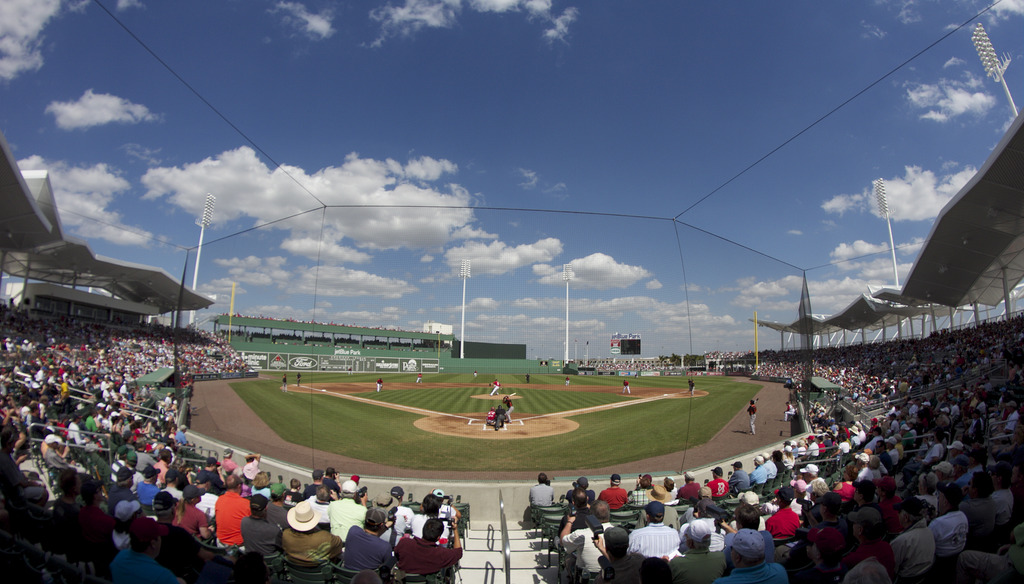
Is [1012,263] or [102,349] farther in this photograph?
[102,349]

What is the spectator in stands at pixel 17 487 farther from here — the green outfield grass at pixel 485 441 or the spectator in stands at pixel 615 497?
the spectator in stands at pixel 615 497

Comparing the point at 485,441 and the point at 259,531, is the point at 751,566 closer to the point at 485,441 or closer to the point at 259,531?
the point at 259,531

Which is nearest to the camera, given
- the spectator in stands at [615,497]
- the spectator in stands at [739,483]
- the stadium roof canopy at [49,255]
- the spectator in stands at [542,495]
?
the spectator in stands at [615,497]

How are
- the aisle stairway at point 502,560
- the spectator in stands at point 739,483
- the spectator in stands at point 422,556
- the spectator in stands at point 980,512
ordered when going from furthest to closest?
the spectator in stands at point 739,483
the aisle stairway at point 502,560
the spectator in stands at point 980,512
the spectator in stands at point 422,556

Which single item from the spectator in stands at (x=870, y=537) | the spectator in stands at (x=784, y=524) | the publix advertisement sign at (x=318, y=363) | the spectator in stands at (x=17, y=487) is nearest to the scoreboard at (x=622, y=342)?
the spectator in stands at (x=784, y=524)

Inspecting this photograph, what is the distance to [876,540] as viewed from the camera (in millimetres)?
3389

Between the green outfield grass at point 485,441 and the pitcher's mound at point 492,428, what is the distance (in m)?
0.51

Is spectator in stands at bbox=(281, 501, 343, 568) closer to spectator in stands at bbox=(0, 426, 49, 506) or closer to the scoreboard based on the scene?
spectator in stands at bbox=(0, 426, 49, 506)

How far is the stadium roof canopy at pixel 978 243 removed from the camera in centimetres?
1528

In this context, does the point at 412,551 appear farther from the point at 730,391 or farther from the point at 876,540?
the point at 730,391

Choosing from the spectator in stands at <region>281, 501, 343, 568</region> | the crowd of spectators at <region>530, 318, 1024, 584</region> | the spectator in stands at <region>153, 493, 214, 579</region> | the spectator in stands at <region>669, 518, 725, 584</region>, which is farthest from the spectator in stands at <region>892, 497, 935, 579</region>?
the spectator in stands at <region>153, 493, 214, 579</region>

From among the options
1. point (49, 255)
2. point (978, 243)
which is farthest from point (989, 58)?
point (49, 255)

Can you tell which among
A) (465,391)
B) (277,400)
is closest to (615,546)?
(277,400)

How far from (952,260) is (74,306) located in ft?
190
